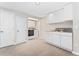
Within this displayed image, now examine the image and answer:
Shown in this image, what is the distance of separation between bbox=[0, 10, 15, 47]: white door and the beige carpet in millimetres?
216

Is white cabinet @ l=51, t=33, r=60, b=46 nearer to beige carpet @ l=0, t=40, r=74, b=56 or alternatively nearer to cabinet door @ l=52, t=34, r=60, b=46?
cabinet door @ l=52, t=34, r=60, b=46

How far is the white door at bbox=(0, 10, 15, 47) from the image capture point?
266cm

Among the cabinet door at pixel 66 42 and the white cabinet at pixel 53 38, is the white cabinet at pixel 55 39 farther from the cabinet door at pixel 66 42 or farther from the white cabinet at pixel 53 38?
the cabinet door at pixel 66 42

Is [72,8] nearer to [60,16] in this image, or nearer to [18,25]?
[60,16]

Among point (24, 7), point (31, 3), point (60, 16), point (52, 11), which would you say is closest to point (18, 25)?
point (24, 7)

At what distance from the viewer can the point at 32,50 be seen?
2.60 metres

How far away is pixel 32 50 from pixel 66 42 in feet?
3.66

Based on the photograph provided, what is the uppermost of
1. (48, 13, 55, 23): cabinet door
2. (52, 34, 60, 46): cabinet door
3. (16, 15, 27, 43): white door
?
(48, 13, 55, 23): cabinet door

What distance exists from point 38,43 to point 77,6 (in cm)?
161

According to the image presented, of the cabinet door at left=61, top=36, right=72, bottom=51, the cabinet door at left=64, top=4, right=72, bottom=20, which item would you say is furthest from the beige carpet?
the cabinet door at left=64, top=4, right=72, bottom=20

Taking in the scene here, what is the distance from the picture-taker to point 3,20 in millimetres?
2826

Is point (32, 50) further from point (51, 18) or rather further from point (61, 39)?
point (51, 18)

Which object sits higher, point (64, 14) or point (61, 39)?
point (64, 14)

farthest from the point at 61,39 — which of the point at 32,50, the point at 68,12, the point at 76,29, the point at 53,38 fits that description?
the point at 32,50
